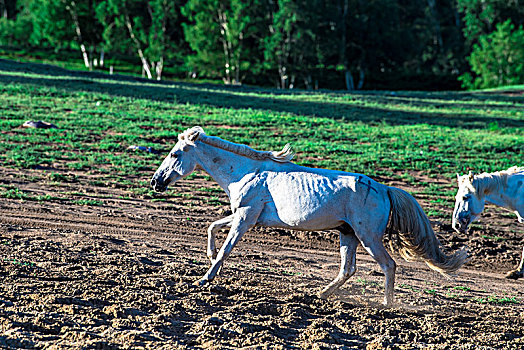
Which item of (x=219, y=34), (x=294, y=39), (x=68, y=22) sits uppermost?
(x=68, y=22)

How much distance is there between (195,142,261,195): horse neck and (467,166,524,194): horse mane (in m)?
4.16

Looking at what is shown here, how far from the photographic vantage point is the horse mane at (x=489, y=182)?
33.0 feet

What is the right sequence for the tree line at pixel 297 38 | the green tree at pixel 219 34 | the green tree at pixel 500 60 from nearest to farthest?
1. the green tree at pixel 219 34
2. the tree line at pixel 297 38
3. the green tree at pixel 500 60

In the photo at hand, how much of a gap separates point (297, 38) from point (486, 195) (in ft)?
154

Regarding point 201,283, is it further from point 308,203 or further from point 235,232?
point 308,203

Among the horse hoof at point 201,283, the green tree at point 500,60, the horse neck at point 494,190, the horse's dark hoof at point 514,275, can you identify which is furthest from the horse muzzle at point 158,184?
the green tree at point 500,60

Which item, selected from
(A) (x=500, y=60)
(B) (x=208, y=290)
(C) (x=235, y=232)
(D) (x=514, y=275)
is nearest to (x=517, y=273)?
(D) (x=514, y=275)

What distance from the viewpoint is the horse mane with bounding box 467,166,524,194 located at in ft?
33.0

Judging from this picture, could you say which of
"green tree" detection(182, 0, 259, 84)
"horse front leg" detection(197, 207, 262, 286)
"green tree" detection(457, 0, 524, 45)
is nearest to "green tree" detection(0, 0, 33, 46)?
"green tree" detection(182, 0, 259, 84)

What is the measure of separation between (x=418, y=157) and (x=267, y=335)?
45.1ft

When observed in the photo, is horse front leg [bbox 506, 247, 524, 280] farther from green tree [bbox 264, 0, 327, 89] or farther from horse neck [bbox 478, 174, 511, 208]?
green tree [bbox 264, 0, 327, 89]

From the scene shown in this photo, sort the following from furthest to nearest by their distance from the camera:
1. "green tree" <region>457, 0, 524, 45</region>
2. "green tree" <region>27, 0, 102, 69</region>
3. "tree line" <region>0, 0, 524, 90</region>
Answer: "green tree" <region>457, 0, 524, 45</region> → "green tree" <region>27, 0, 102, 69</region> → "tree line" <region>0, 0, 524, 90</region>

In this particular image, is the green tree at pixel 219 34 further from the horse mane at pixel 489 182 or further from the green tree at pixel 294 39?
the horse mane at pixel 489 182

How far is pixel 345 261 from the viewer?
25.8ft
